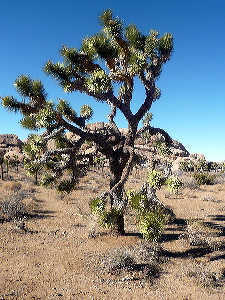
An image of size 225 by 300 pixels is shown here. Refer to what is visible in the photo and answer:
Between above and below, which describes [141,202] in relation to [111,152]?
below

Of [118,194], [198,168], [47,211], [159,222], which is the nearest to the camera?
[159,222]

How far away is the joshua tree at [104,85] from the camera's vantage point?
735cm

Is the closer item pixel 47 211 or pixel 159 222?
pixel 159 222

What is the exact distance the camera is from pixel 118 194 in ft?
24.9

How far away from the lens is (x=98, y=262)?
702 centimetres

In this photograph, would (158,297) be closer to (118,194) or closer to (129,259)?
(129,259)

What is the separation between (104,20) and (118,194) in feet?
17.9

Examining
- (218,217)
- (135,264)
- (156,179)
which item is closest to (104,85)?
(156,179)

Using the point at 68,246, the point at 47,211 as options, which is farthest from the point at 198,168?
the point at 68,246

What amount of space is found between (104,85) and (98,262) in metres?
4.98

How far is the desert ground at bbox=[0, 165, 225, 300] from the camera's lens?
5504 mm

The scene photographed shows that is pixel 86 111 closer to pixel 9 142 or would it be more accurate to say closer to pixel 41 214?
pixel 41 214

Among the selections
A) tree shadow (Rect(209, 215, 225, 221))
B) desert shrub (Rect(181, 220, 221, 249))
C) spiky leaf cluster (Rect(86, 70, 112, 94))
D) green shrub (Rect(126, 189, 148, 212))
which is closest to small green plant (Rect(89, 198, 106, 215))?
green shrub (Rect(126, 189, 148, 212))

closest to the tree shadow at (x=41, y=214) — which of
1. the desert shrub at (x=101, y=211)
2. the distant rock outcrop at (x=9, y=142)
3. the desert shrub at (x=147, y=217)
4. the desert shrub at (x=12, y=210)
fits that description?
the desert shrub at (x=12, y=210)
